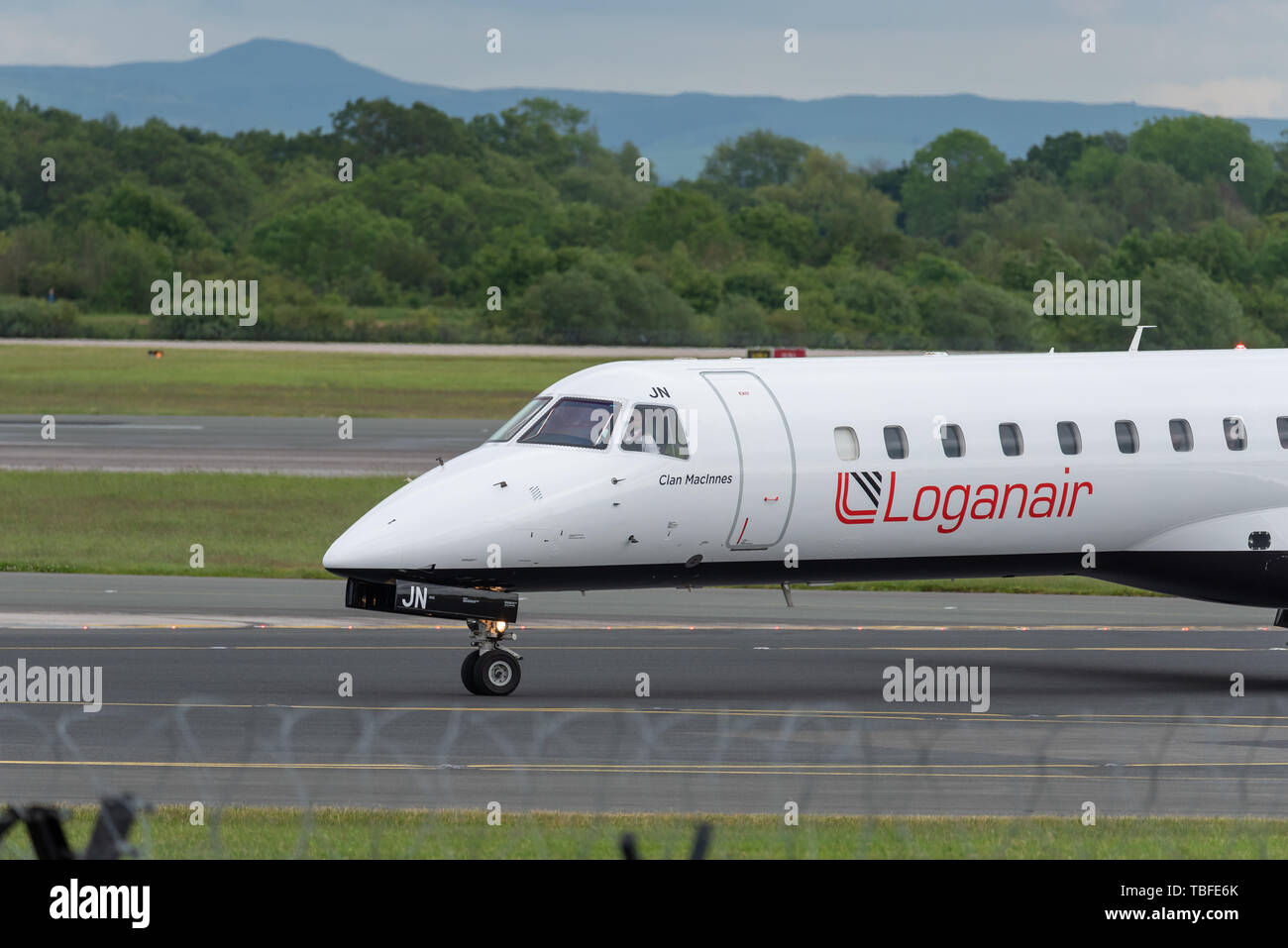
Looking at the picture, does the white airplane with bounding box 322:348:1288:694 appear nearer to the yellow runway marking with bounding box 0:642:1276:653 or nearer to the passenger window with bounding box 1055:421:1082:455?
the passenger window with bounding box 1055:421:1082:455

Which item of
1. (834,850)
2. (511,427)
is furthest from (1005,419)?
(834,850)

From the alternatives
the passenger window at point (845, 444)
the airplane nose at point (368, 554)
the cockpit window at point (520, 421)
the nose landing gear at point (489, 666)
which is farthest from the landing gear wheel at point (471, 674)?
the passenger window at point (845, 444)

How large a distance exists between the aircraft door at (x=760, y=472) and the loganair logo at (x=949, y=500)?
0.71m

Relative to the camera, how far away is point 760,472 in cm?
2361

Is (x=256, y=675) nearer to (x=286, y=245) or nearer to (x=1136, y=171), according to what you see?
(x=286, y=245)

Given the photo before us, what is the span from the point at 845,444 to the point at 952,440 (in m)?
1.37

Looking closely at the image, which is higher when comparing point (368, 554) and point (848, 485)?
A: point (848, 485)

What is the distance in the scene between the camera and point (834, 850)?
47.8ft

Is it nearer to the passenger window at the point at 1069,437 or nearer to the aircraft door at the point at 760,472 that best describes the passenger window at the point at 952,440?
the passenger window at the point at 1069,437

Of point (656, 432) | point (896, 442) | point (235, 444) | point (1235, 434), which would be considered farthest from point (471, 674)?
point (235, 444)

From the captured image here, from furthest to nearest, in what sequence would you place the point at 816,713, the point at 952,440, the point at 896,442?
the point at 952,440
the point at 896,442
the point at 816,713

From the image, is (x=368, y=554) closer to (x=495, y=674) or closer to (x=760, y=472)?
(x=495, y=674)

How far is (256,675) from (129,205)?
141393mm

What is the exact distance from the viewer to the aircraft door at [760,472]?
23.6m
